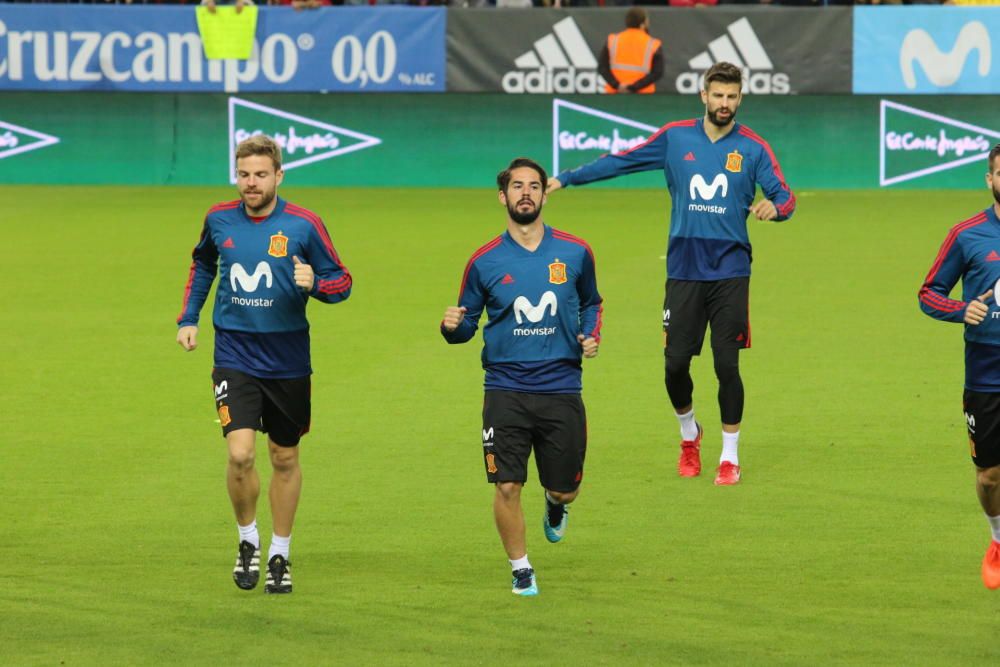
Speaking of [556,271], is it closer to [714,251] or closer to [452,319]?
[452,319]

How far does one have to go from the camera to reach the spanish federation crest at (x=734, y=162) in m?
10.7

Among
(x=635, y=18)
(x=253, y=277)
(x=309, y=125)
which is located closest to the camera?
(x=253, y=277)

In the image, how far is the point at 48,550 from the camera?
8.96 metres

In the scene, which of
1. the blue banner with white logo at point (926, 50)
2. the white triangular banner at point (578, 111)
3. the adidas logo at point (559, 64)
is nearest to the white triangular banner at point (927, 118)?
the blue banner with white logo at point (926, 50)

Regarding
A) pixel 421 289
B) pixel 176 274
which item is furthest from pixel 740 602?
pixel 176 274

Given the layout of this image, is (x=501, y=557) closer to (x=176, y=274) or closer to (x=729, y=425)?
(x=729, y=425)

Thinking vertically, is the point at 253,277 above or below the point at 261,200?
below

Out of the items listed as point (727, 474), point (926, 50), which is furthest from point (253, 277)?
point (926, 50)

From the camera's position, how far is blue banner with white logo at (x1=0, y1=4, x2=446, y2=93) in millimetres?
27875

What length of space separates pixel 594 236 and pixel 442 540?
43.6ft

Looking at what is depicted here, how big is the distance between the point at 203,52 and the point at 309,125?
1973 mm

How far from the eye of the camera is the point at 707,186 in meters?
10.7

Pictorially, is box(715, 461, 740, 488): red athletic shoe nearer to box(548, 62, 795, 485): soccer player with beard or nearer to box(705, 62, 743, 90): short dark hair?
box(548, 62, 795, 485): soccer player with beard

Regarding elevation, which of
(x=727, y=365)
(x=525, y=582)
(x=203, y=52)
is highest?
(x=203, y=52)
